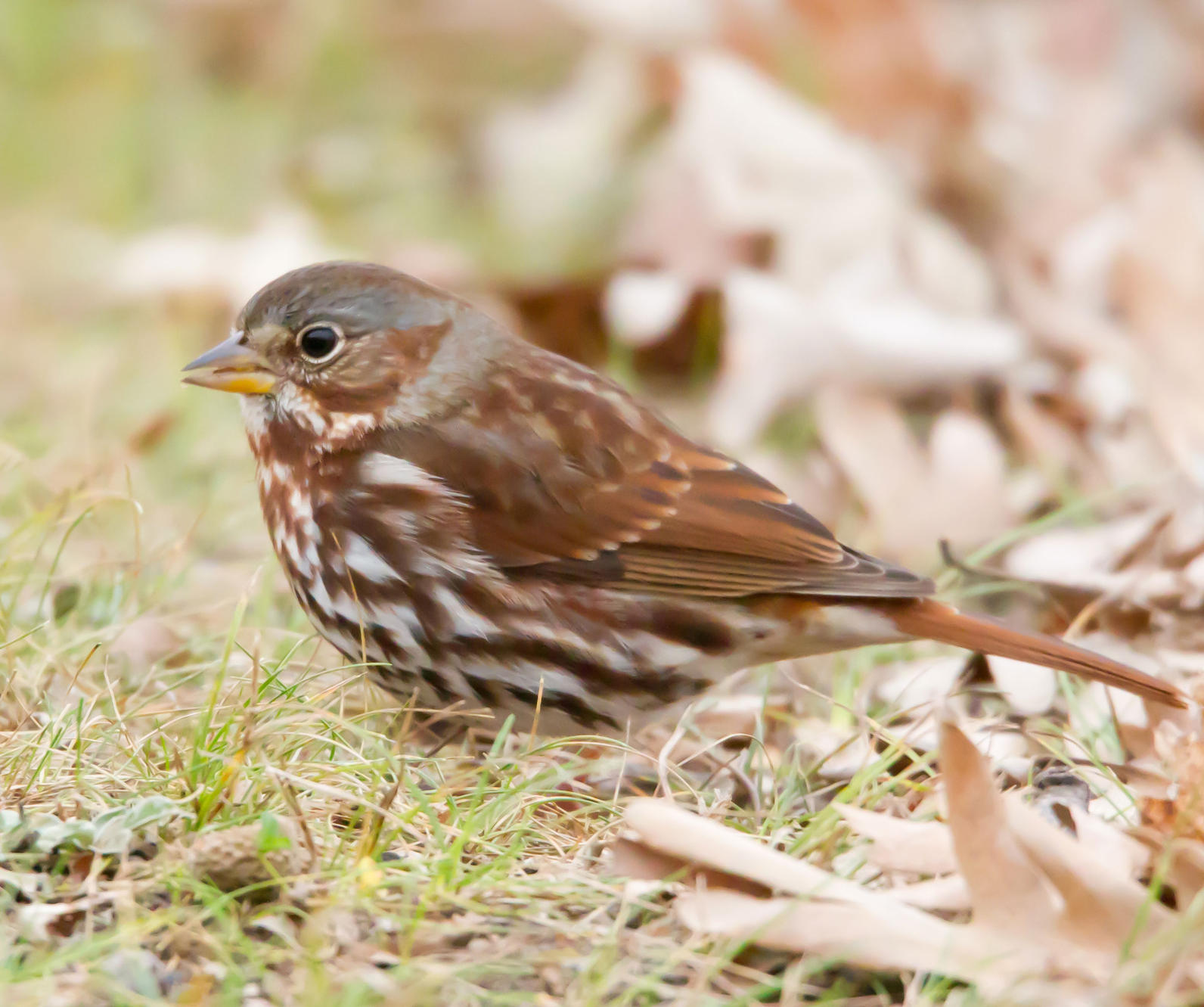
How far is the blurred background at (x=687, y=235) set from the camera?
459 centimetres

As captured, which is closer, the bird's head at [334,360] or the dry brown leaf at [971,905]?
the dry brown leaf at [971,905]

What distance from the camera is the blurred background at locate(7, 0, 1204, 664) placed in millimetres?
4594

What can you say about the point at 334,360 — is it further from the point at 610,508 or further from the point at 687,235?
the point at 687,235

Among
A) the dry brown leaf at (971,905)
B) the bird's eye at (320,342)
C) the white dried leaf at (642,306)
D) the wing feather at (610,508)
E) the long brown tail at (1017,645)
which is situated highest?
the bird's eye at (320,342)

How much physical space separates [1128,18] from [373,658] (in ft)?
21.2

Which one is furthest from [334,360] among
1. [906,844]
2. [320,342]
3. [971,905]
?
[971,905]

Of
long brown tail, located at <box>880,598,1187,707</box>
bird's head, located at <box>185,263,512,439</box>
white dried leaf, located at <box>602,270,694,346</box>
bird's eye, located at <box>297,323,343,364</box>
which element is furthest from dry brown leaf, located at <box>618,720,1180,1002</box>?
white dried leaf, located at <box>602,270,694,346</box>

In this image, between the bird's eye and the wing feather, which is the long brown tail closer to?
the wing feather

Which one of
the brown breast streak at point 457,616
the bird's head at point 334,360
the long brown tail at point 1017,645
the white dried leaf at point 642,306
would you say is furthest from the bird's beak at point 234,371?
the white dried leaf at point 642,306

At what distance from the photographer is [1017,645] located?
10.7 ft

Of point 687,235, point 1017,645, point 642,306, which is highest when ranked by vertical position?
point 687,235

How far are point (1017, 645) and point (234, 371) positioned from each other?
168 cm

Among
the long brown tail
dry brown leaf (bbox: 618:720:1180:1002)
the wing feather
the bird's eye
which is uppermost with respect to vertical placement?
the bird's eye

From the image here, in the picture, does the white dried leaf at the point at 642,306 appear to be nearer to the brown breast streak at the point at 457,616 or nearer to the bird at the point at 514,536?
the bird at the point at 514,536
